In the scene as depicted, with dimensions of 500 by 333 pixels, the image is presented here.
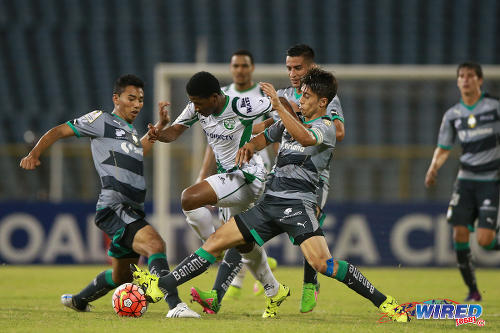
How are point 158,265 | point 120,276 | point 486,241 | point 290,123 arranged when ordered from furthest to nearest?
1. point 486,241
2. point 120,276
3. point 158,265
4. point 290,123

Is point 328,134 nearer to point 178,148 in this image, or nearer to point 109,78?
point 178,148

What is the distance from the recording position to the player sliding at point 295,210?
522 centimetres

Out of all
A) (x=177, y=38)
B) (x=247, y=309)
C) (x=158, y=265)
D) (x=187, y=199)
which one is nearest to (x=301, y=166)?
(x=187, y=199)

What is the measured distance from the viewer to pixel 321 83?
5.50 metres

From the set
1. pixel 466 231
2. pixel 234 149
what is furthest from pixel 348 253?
pixel 234 149

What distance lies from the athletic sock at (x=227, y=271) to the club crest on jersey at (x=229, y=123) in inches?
39.8

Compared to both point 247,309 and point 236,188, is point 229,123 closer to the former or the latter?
point 236,188

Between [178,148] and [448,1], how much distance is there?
8143 millimetres

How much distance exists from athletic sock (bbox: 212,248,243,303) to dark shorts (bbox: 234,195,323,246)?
69cm

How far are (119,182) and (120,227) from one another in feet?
1.17

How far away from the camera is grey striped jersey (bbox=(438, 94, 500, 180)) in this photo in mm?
7676

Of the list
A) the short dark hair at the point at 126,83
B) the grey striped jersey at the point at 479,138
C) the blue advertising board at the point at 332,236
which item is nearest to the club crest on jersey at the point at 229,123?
the short dark hair at the point at 126,83

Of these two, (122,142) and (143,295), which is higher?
(122,142)

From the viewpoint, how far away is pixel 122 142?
5.88 meters
